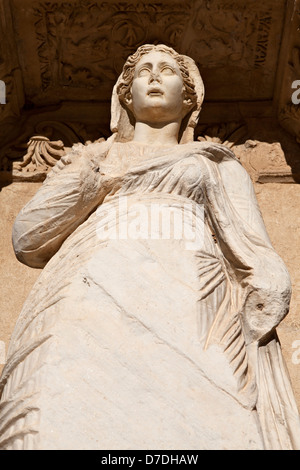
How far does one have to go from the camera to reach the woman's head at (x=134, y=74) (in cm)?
508

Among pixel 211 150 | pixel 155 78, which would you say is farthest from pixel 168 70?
pixel 211 150

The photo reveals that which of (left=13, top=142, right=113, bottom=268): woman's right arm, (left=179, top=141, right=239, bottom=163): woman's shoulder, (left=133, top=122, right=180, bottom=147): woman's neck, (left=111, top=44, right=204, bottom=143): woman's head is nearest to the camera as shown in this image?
(left=13, top=142, right=113, bottom=268): woman's right arm

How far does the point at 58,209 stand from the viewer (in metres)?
4.37

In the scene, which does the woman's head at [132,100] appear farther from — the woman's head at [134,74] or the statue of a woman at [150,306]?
the statue of a woman at [150,306]

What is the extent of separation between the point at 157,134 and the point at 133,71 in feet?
1.31

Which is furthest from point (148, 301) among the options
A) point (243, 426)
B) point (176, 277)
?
point (243, 426)

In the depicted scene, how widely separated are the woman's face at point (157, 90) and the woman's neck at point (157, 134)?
0.9 inches

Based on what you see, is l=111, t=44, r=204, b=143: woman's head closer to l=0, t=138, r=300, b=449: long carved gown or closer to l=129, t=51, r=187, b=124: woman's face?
l=129, t=51, r=187, b=124: woman's face

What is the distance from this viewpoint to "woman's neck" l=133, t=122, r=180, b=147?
488 centimetres

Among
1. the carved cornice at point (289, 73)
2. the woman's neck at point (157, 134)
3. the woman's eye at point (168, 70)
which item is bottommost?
the woman's neck at point (157, 134)

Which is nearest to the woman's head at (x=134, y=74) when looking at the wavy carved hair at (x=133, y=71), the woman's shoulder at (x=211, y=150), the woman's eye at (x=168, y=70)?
the wavy carved hair at (x=133, y=71)

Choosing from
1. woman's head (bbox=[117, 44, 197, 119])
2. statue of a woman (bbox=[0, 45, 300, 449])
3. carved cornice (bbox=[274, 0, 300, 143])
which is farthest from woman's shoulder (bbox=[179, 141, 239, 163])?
carved cornice (bbox=[274, 0, 300, 143])

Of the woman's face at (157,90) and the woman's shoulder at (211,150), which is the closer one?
the woman's shoulder at (211,150)

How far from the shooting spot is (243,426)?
354 cm
